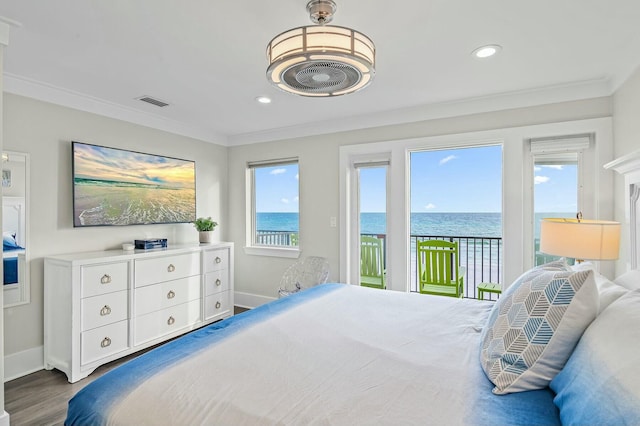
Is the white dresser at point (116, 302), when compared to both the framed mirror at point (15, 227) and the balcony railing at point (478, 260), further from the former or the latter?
the balcony railing at point (478, 260)

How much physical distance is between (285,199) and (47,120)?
2.64m

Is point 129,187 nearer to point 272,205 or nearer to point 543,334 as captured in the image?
point 272,205

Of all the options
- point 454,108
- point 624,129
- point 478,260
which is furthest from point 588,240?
point 478,260

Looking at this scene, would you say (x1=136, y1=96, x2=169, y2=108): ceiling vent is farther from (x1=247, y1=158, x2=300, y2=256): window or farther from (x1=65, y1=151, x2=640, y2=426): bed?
(x1=65, y1=151, x2=640, y2=426): bed

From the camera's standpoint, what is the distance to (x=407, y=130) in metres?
3.59

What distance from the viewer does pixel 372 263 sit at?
4062mm

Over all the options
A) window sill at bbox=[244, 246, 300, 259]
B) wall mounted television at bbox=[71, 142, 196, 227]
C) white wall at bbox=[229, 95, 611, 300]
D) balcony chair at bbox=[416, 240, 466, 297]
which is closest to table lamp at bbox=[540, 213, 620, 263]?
white wall at bbox=[229, 95, 611, 300]

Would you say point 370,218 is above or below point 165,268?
above

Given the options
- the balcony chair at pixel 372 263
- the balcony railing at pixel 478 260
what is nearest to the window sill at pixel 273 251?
the balcony chair at pixel 372 263

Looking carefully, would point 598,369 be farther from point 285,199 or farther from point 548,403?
point 285,199

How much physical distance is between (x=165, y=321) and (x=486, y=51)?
12.0ft

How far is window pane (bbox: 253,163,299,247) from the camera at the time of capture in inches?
179

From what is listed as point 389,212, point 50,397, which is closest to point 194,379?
point 50,397

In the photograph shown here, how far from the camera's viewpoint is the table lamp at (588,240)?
1967 millimetres
